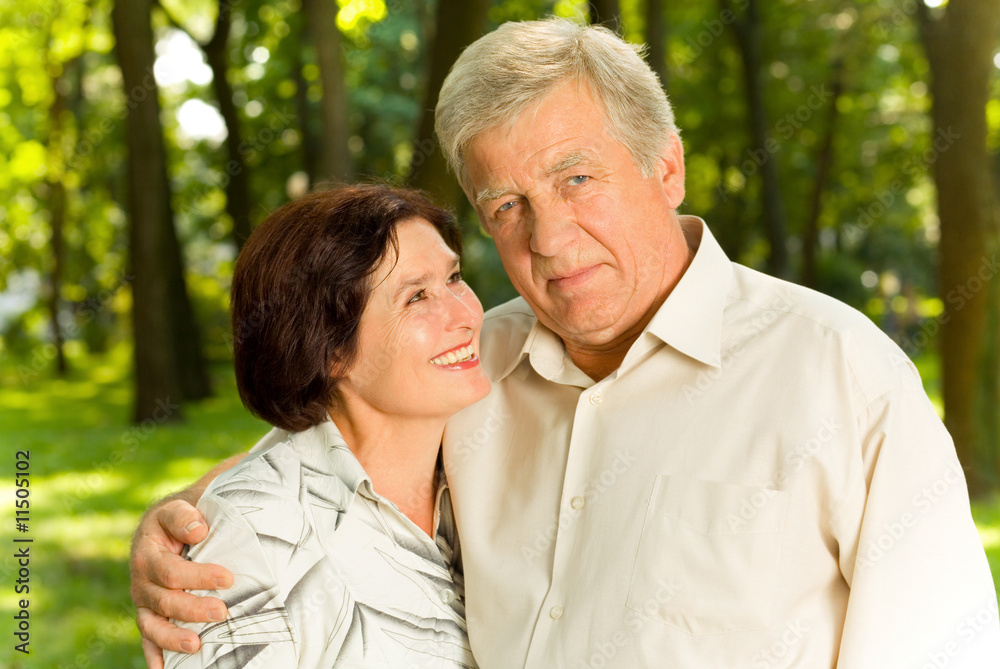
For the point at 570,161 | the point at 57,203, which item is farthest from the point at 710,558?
the point at 57,203

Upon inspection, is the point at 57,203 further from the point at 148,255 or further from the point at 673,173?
the point at 673,173

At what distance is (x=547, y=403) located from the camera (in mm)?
2312

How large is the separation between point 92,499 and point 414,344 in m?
6.05

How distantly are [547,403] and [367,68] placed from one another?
11.8m

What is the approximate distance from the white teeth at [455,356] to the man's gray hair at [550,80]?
0.50m

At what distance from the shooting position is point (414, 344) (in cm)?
220

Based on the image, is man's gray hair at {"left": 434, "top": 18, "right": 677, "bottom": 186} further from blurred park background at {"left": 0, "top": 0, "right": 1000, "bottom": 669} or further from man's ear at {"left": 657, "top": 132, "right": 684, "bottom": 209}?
blurred park background at {"left": 0, "top": 0, "right": 1000, "bottom": 669}

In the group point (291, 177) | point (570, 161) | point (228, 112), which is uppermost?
point (570, 161)

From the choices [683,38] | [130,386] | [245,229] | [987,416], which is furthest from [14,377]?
[987,416]

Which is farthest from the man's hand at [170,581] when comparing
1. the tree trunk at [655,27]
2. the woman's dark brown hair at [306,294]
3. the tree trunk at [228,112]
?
the tree trunk at [228,112]

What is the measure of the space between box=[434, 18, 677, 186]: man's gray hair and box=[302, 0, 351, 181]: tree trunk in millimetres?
3895

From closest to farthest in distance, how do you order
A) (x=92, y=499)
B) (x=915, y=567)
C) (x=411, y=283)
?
(x=915, y=567) < (x=411, y=283) < (x=92, y=499)

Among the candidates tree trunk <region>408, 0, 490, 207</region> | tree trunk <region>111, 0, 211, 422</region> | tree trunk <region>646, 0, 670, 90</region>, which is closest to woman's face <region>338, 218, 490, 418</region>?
tree trunk <region>408, 0, 490, 207</region>

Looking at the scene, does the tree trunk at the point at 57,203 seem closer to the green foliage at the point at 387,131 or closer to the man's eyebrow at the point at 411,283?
the green foliage at the point at 387,131
